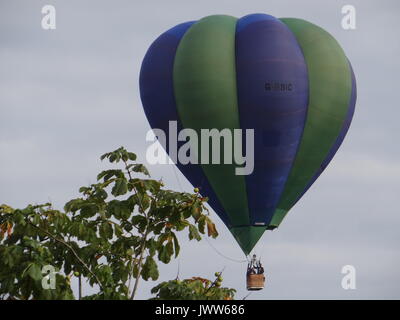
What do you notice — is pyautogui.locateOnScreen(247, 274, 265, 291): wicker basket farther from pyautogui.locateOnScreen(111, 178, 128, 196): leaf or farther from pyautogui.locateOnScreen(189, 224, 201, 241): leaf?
pyautogui.locateOnScreen(189, 224, 201, 241): leaf

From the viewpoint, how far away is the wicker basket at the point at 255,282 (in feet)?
124

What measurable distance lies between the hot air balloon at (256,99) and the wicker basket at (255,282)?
102 centimetres

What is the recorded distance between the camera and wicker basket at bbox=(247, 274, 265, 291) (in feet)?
124

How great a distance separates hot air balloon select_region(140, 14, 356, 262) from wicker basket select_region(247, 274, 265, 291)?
1.02 metres

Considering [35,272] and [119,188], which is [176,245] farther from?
[35,272]

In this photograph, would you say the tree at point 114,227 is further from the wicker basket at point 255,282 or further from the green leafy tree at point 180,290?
the wicker basket at point 255,282

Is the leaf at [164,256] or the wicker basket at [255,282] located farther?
the wicker basket at [255,282]

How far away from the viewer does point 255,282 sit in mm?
37719

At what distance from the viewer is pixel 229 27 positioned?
37625 millimetres

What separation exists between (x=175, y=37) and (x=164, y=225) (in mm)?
20406

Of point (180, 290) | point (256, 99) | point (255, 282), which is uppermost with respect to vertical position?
point (256, 99)

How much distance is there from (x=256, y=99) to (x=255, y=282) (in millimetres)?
6511


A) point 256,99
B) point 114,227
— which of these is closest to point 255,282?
point 256,99

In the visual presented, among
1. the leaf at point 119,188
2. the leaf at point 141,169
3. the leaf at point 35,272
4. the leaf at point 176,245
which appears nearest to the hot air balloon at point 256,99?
the leaf at point 141,169
